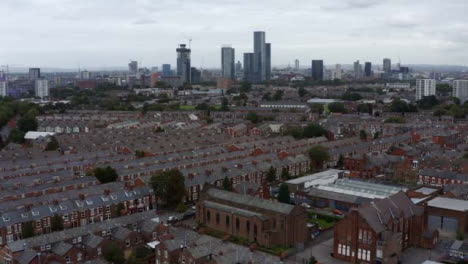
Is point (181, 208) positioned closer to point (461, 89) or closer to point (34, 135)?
point (34, 135)

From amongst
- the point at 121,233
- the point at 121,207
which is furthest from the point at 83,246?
the point at 121,207

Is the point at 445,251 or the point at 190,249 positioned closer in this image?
the point at 190,249

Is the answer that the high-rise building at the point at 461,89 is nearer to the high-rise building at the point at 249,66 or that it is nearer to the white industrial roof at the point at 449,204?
the white industrial roof at the point at 449,204

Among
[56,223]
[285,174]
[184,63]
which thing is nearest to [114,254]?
[56,223]

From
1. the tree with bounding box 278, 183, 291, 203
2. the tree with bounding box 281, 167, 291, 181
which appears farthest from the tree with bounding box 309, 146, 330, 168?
the tree with bounding box 278, 183, 291, 203

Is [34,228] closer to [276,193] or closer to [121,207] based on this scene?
[121,207]

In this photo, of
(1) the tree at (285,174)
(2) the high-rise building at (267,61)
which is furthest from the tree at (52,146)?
(2) the high-rise building at (267,61)

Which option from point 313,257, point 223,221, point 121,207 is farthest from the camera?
point 121,207
